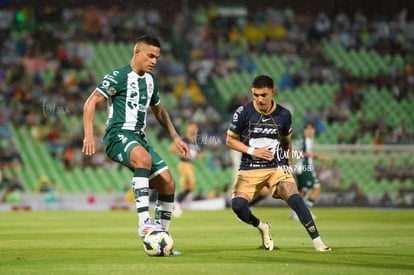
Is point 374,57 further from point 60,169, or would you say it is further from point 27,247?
point 27,247

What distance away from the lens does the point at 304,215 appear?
10.5m

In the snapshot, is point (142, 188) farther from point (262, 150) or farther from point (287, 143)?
point (287, 143)

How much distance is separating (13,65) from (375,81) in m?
14.2

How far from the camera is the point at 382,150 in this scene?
28.2 metres

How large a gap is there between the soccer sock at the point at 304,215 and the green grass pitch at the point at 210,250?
27cm

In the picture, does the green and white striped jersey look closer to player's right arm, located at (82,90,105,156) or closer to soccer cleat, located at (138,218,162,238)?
player's right arm, located at (82,90,105,156)

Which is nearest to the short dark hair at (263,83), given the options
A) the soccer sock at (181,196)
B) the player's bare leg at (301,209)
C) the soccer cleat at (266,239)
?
the player's bare leg at (301,209)

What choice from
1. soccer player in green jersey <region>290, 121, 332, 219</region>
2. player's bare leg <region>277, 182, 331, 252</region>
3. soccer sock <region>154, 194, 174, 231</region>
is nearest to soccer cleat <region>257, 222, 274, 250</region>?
player's bare leg <region>277, 182, 331, 252</region>

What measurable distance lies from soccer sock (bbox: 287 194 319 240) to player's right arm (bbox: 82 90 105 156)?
2667mm

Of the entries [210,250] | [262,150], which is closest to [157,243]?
[210,250]

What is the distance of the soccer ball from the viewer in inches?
370

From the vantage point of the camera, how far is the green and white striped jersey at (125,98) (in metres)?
9.91

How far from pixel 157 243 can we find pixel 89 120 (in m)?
1.55

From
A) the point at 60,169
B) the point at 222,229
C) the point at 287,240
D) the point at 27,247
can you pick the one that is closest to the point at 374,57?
the point at 60,169
